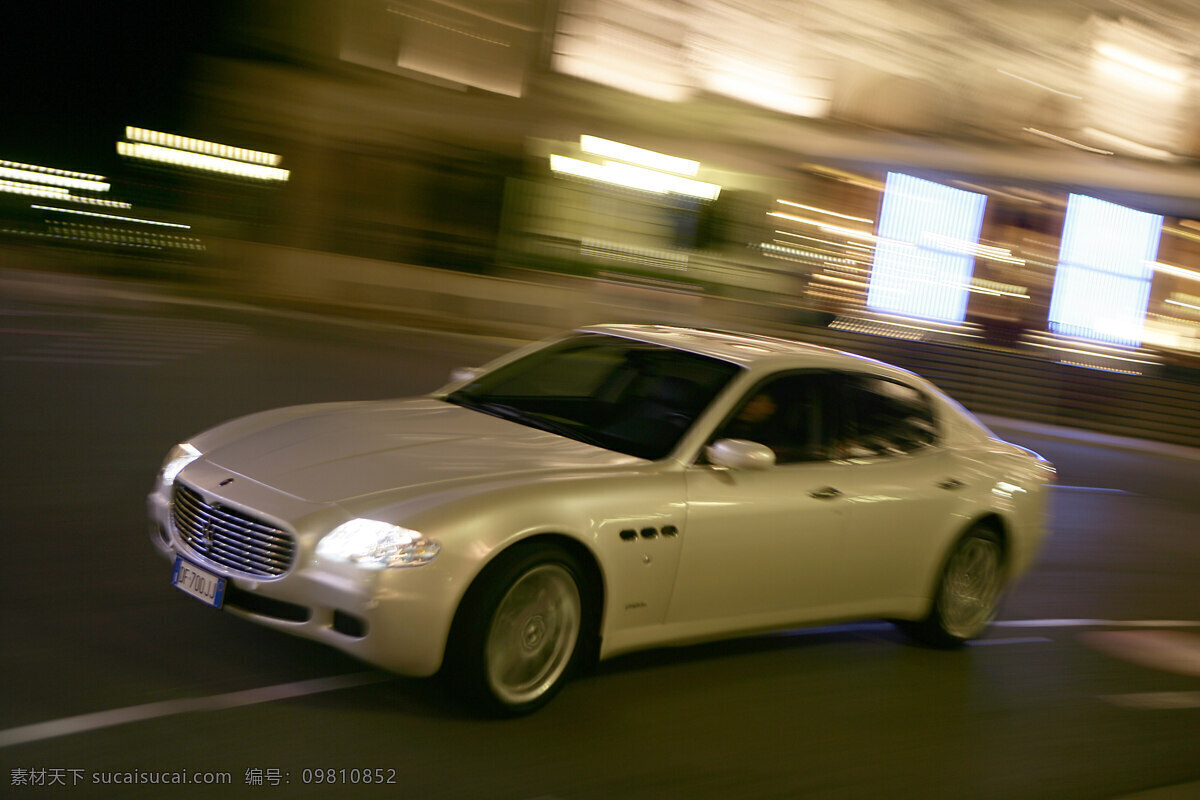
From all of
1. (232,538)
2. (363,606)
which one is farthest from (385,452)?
(363,606)

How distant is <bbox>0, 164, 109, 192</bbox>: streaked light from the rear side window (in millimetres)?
24017

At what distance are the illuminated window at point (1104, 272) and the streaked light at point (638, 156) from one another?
29.2 feet

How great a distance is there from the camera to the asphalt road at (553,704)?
409cm

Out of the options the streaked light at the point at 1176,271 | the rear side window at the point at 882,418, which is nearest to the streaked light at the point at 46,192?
the rear side window at the point at 882,418

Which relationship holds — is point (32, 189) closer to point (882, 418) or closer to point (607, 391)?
point (607, 391)

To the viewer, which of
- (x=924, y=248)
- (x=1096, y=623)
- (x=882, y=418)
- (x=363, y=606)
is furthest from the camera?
(x=924, y=248)

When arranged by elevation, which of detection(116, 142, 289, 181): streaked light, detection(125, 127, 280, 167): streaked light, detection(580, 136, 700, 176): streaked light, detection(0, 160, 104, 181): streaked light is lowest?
detection(0, 160, 104, 181): streaked light

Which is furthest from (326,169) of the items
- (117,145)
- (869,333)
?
(869,333)

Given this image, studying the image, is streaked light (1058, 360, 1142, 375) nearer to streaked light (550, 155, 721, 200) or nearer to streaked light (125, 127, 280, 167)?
streaked light (550, 155, 721, 200)

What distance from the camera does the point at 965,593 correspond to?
22.1 feet

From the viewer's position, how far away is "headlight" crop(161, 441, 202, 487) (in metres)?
5.12

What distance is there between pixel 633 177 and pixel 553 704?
23442mm

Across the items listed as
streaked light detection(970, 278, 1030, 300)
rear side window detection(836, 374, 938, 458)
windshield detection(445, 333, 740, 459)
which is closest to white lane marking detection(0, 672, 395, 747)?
windshield detection(445, 333, 740, 459)

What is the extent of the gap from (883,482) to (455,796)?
2.82 m
